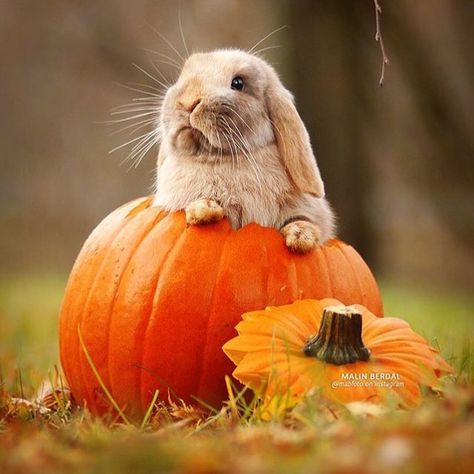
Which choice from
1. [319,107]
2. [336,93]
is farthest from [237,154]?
[336,93]

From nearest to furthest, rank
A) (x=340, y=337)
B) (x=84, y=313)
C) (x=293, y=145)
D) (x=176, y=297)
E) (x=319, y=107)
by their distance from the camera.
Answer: (x=340, y=337)
(x=176, y=297)
(x=84, y=313)
(x=293, y=145)
(x=319, y=107)

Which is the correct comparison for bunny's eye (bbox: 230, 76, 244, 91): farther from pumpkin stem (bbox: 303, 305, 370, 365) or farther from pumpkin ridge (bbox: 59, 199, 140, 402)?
pumpkin stem (bbox: 303, 305, 370, 365)

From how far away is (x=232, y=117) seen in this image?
2195mm

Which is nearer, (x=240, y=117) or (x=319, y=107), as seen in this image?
(x=240, y=117)

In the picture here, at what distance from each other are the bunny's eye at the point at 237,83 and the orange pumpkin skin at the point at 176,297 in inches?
15.8

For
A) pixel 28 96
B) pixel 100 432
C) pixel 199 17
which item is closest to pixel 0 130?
pixel 28 96

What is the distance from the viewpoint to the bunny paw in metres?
2.12

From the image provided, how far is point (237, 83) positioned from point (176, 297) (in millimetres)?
653

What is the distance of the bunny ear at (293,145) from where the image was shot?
7.44 ft

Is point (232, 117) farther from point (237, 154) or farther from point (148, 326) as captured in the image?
point (148, 326)

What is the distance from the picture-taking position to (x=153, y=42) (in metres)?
6.67

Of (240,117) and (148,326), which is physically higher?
(240,117)

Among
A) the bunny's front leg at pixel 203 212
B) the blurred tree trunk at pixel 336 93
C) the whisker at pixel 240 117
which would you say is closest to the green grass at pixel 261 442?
the bunny's front leg at pixel 203 212

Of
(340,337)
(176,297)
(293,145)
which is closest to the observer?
(340,337)
